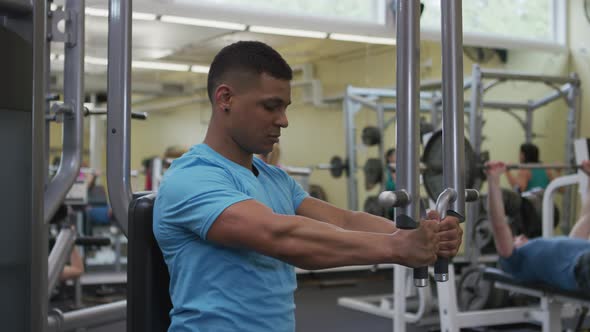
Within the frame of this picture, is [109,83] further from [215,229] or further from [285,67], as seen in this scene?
[215,229]

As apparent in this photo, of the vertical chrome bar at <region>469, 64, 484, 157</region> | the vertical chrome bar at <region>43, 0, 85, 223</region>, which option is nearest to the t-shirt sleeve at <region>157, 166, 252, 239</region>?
the vertical chrome bar at <region>43, 0, 85, 223</region>

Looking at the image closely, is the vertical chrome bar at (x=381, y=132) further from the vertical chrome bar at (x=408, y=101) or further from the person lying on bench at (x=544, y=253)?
the vertical chrome bar at (x=408, y=101)

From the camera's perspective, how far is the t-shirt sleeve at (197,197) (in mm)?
1166

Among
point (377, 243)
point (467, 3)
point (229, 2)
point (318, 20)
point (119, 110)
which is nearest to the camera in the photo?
point (377, 243)

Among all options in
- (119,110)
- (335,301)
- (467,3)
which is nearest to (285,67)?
(119,110)

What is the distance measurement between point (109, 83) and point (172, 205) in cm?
65

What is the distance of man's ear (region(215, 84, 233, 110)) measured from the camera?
1.28m

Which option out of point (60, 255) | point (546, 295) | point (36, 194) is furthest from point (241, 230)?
point (546, 295)

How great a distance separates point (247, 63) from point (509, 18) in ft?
17.9

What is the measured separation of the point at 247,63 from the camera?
128cm

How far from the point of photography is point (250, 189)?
1.30m

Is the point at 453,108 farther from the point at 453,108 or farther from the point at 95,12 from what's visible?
the point at 95,12

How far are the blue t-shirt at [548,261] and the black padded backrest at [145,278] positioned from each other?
2.33 m

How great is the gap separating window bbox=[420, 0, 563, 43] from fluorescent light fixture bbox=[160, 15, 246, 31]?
4.92 feet
